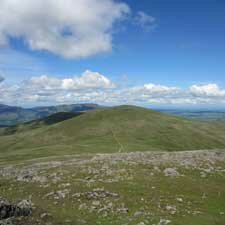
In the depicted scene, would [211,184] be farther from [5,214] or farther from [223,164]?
[5,214]

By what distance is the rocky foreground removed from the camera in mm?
28812

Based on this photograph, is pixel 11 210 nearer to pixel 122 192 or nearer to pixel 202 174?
pixel 122 192

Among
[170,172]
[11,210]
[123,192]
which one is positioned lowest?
[123,192]

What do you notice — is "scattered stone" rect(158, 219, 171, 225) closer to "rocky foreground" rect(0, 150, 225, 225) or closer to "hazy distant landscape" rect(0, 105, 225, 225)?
"rocky foreground" rect(0, 150, 225, 225)

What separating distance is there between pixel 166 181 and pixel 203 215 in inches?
476

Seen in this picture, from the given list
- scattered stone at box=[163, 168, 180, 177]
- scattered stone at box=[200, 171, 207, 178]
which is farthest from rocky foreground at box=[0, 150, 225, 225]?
scattered stone at box=[200, 171, 207, 178]

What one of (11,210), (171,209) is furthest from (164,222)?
(11,210)

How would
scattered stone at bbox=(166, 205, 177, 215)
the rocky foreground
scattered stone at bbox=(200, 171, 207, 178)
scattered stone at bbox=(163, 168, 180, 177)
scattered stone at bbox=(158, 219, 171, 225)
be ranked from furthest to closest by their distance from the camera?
scattered stone at bbox=(200, 171, 207, 178), scattered stone at bbox=(163, 168, 180, 177), scattered stone at bbox=(166, 205, 177, 215), the rocky foreground, scattered stone at bbox=(158, 219, 171, 225)

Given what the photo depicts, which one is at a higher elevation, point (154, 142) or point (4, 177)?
point (4, 177)

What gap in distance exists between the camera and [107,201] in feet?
113

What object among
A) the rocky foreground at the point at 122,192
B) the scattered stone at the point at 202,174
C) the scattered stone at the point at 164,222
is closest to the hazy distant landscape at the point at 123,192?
the rocky foreground at the point at 122,192

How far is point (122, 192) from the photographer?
37.9 m

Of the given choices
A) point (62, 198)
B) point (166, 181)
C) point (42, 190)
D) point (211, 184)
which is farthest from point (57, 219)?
point (211, 184)

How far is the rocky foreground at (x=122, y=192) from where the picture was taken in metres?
28.8
